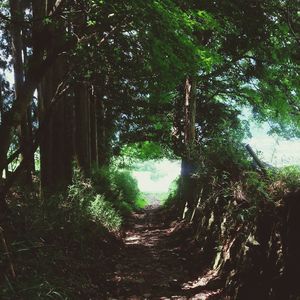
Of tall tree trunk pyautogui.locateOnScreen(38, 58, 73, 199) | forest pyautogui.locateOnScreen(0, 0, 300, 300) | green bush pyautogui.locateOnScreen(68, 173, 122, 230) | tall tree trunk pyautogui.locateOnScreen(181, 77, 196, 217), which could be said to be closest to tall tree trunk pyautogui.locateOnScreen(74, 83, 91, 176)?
forest pyautogui.locateOnScreen(0, 0, 300, 300)

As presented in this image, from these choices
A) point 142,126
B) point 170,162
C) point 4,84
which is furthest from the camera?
point 170,162

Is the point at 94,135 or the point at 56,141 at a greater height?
the point at 94,135

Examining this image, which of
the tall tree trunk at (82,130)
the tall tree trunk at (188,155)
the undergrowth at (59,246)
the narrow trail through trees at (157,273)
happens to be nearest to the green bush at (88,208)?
the undergrowth at (59,246)

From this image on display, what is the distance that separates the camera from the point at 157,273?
8.49m

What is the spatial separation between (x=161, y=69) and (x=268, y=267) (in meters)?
3.91

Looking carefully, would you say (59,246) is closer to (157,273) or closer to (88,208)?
(157,273)

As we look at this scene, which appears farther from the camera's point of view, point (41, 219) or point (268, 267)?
point (41, 219)

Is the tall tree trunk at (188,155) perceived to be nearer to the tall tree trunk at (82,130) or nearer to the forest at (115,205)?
the forest at (115,205)

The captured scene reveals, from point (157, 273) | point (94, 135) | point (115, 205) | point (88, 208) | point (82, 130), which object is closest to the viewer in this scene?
point (157, 273)

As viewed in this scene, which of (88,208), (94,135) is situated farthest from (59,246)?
(94,135)

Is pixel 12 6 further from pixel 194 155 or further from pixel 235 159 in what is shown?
pixel 235 159

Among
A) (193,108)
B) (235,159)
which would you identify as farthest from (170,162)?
(235,159)

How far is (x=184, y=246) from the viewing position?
10.6 meters

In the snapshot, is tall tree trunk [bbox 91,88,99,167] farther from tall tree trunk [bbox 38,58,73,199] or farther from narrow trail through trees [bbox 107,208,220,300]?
narrow trail through trees [bbox 107,208,220,300]
